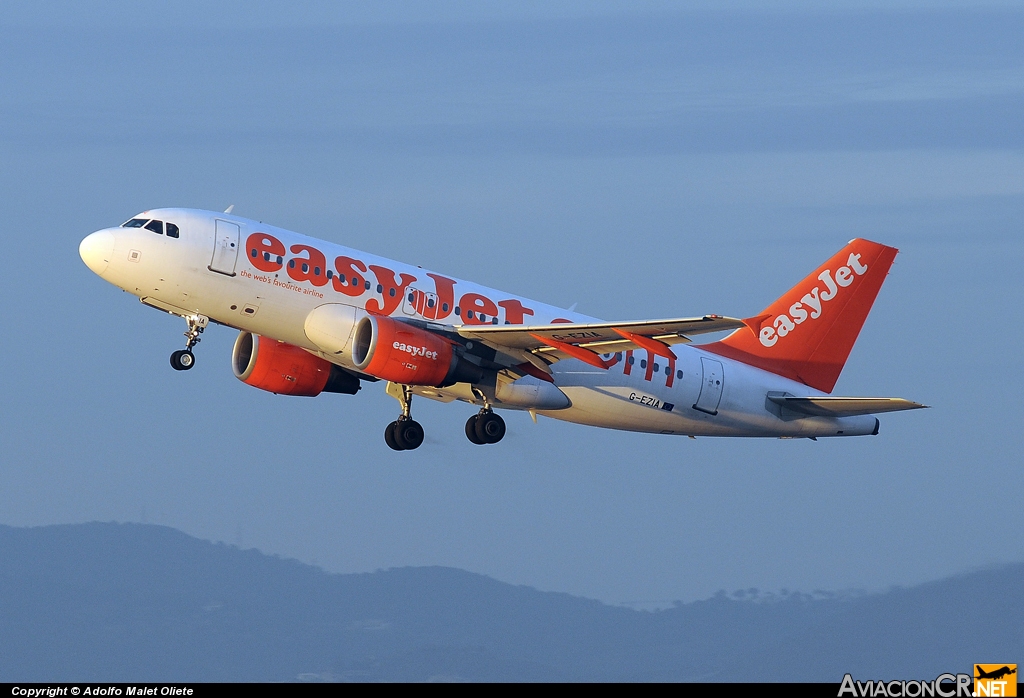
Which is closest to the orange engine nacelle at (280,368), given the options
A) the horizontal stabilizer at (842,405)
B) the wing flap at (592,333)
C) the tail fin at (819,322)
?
the wing flap at (592,333)

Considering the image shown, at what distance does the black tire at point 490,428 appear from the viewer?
154 feet

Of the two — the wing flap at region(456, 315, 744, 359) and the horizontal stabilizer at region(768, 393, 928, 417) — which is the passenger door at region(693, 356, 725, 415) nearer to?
the horizontal stabilizer at region(768, 393, 928, 417)

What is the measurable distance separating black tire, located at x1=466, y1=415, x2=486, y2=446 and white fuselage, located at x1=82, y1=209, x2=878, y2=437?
103 inches

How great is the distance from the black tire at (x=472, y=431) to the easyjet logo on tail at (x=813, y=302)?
12.2m

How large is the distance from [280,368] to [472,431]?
745 cm

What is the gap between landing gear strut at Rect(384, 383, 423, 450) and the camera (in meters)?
47.9

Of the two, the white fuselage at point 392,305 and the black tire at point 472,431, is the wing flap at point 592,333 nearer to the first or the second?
the white fuselage at point 392,305

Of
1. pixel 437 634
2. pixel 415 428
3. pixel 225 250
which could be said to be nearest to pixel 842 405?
pixel 415 428

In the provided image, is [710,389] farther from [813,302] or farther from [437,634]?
[437,634]

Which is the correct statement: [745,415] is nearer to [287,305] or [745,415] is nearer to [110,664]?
[287,305]

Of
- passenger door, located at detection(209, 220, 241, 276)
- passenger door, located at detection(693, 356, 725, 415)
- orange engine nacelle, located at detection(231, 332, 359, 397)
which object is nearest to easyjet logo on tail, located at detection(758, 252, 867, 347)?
passenger door, located at detection(693, 356, 725, 415)

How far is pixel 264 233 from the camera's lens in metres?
43.9

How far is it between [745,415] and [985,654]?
230ft

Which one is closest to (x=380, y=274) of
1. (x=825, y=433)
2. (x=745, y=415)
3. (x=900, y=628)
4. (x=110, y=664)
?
(x=745, y=415)
